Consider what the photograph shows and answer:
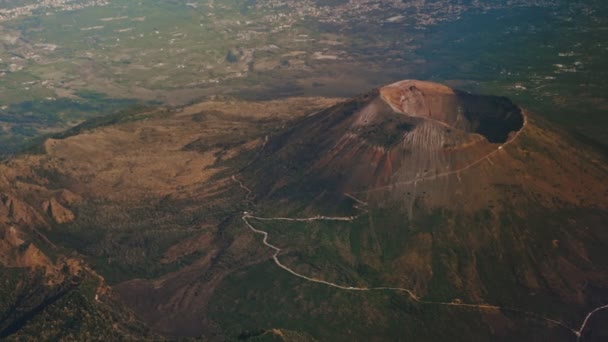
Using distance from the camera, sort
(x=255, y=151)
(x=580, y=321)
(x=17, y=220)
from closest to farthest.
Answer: (x=580, y=321), (x=17, y=220), (x=255, y=151)

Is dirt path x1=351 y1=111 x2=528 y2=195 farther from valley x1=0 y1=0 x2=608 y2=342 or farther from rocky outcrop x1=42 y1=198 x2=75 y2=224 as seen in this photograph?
rocky outcrop x1=42 y1=198 x2=75 y2=224

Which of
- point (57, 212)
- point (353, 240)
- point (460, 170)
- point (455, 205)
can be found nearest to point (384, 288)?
point (353, 240)

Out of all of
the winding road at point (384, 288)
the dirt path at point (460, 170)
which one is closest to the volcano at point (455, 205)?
the dirt path at point (460, 170)

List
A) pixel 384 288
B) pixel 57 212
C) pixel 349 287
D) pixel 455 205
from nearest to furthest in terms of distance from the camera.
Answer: pixel 384 288
pixel 349 287
pixel 455 205
pixel 57 212

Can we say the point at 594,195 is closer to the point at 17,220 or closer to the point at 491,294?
the point at 491,294

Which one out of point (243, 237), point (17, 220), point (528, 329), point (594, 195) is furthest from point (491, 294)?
point (17, 220)

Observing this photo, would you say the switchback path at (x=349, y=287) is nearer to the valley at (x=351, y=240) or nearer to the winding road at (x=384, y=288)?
the winding road at (x=384, y=288)

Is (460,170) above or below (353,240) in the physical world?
above

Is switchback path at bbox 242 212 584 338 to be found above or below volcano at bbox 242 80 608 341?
below

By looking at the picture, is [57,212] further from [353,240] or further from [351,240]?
[353,240]

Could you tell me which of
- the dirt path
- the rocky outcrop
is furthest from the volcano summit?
the rocky outcrop

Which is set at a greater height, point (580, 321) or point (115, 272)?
point (580, 321)
